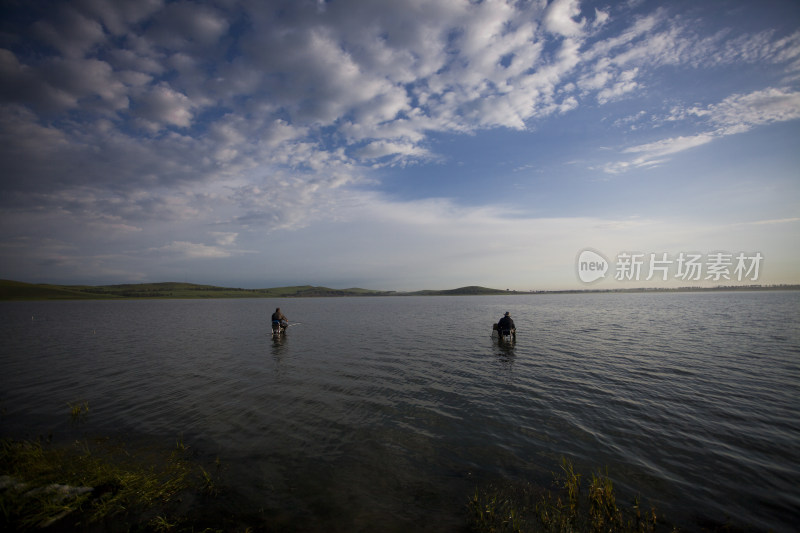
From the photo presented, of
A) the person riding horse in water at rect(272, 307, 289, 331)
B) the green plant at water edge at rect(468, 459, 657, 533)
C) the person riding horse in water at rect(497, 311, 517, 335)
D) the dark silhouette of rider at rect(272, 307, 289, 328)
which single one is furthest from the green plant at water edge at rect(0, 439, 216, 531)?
the person riding horse in water at rect(497, 311, 517, 335)

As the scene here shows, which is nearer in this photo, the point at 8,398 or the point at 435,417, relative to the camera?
the point at 435,417

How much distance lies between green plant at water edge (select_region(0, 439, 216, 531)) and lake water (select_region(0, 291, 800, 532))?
47.6 inches

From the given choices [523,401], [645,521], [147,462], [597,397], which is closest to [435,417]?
[523,401]

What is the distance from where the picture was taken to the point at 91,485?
25.1 ft

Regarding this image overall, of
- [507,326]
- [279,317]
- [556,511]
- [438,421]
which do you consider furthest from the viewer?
[279,317]

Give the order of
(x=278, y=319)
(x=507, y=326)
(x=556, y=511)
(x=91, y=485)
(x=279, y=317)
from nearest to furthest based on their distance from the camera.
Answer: (x=556, y=511), (x=91, y=485), (x=507, y=326), (x=278, y=319), (x=279, y=317)

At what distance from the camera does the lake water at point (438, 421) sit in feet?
25.7

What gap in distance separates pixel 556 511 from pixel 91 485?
11.2 m

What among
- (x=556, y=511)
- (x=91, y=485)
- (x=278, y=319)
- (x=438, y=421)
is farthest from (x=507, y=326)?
(x=91, y=485)

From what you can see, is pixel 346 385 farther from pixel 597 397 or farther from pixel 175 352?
pixel 175 352

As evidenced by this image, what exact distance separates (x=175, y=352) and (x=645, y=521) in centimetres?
3198

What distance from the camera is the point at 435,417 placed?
12.8m

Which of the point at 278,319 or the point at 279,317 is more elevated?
the point at 279,317

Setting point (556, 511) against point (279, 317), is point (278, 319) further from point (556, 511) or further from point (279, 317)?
point (556, 511)
